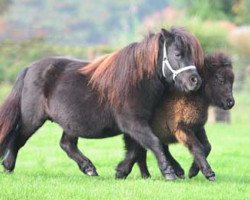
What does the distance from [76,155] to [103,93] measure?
1290mm

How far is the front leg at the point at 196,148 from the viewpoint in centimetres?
981

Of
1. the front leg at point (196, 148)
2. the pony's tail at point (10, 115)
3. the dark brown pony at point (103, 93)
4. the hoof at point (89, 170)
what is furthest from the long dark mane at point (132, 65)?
the pony's tail at point (10, 115)

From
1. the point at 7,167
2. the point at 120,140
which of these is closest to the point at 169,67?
the point at 7,167

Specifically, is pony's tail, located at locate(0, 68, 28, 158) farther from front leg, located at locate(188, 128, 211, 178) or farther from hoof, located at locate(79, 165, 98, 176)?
front leg, located at locate(188, 128, 211, 178)

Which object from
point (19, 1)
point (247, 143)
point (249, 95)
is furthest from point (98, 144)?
point (19, 1)

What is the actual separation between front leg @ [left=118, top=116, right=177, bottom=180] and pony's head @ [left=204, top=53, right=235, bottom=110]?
3.46 feet

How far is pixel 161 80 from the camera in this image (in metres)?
10.1

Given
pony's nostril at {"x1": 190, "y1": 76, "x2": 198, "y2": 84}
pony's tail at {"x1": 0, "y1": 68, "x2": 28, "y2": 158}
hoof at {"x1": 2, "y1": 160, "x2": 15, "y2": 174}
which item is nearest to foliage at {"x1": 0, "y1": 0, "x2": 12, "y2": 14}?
pony's tail at {"x1": 0, "y1": 68, "x2": 28, "y2": 158}

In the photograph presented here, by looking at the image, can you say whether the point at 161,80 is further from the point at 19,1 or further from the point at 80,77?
the point at 19,1

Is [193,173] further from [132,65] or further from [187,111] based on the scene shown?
[132,65]

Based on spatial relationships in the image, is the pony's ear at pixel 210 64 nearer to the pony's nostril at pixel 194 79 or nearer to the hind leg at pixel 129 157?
the pony's nostril at pixel 194 79

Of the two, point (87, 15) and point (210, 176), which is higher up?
point (210, 176)

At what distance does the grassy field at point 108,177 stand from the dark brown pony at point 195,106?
1.79 ft

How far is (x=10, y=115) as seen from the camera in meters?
10.9
